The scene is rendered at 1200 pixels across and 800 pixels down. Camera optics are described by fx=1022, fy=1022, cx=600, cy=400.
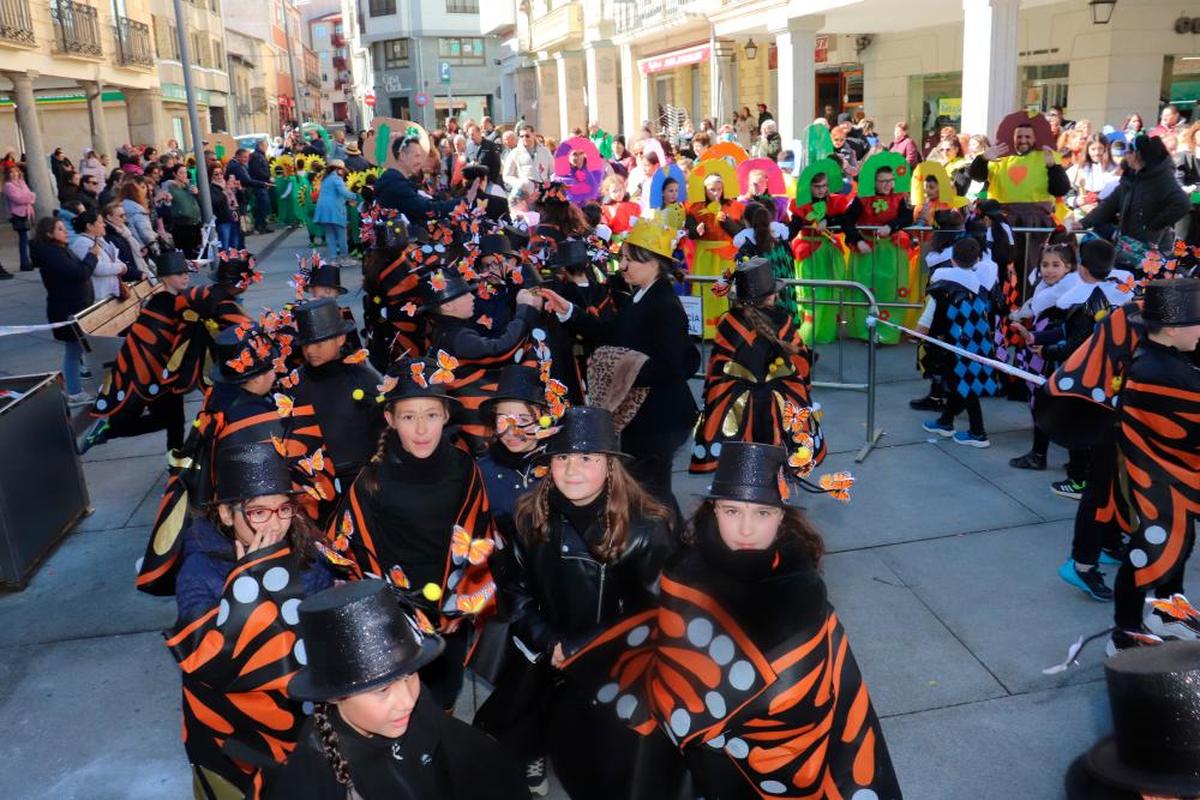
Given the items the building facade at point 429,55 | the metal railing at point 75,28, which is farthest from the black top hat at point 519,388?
the building facade at point 429,55

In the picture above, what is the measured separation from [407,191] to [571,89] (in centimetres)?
2969

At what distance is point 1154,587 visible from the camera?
4.42 metres

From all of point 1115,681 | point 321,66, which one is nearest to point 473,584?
point 1115,681

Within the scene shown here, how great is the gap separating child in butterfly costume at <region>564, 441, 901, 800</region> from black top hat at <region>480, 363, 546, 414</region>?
1.50 metres

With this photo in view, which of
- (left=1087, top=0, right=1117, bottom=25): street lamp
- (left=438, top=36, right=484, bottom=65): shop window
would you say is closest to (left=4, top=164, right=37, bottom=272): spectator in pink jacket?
(left=1087, top=0, right=1117, bottom=25): street lamp

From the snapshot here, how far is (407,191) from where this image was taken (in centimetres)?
886

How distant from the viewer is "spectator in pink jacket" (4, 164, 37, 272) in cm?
1856

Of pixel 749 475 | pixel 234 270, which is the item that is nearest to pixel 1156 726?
pixel 749 475

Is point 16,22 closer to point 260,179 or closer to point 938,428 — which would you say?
point 260,179

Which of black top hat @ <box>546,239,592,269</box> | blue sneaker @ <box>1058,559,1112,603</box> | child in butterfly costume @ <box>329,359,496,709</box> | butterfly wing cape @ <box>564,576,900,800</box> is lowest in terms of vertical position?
blue sneaker @ <box>1058,559,1112,603</box>

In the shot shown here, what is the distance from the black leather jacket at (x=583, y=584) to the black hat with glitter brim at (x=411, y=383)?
0.75 metres

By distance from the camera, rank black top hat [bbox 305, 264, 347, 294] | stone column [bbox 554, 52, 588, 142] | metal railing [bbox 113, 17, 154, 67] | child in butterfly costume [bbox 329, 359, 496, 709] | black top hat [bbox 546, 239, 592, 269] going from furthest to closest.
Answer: stone column [bbox 554, 52, 588, 142] < metal railing [bbox 113, 17, 154, 67] < black top hat [bbox 305, 264, 347, 294] < black top hat [bbox 546, 239, 592, 269] < child in butterfly costume [bbox 329, 359, 496, 709]

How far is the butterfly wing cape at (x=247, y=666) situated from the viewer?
3.06 metres

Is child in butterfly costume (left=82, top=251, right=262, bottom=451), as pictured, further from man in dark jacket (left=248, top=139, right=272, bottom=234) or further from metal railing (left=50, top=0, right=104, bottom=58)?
metal railing (left=50, top=0, right=104, bottom=58)
